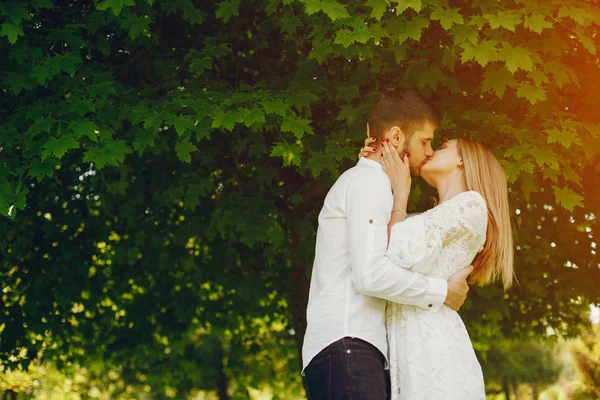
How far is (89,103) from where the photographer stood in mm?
5496

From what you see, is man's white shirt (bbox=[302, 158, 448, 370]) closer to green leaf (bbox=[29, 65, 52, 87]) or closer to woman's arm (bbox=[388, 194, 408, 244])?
woman's arm (bbox=[388, 194, 408, 244])

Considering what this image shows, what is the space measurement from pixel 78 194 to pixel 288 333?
14.1 feet

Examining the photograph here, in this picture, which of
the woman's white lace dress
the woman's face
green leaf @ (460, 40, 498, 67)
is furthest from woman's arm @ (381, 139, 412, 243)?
Result: green leaf @ (460, 40, 498, 67)

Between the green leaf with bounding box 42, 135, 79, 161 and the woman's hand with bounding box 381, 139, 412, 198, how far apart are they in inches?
94.5

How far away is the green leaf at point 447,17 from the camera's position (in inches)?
193

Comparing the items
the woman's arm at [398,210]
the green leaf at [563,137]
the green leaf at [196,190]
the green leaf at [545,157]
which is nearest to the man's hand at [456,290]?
the woman's arm at [398,210]

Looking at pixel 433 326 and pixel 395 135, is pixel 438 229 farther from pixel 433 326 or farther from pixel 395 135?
pixel 395 135

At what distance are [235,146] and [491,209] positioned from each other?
12.8 feet

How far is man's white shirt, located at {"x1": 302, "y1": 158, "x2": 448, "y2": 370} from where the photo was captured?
10.9ft

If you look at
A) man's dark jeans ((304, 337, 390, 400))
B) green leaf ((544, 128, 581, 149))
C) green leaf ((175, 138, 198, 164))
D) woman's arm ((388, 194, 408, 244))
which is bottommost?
man's dark jeans ((304, 337, 390, 400))

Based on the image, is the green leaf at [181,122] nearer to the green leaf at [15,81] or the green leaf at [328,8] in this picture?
the green leaf at [15,81]

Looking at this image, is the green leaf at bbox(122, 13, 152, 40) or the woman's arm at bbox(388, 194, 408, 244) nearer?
the woman's arm at bbox(388, 194, 408, 244)

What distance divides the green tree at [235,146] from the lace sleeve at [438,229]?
1380 millimetres

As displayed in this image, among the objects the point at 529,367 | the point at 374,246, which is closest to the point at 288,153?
the point at 374,246
